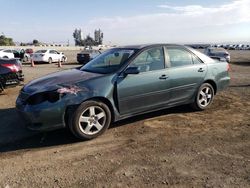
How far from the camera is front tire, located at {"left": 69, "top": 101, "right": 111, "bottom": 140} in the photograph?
214 inches

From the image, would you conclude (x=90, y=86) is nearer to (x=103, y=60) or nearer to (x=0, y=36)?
(x=103, y=60)

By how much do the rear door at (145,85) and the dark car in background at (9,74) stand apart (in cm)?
501

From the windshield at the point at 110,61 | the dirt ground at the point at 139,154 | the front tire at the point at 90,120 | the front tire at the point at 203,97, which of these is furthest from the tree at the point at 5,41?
the front tire at the point at 90,120

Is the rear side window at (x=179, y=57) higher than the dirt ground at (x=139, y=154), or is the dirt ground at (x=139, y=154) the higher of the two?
the rear side window at (x=179, y=57)

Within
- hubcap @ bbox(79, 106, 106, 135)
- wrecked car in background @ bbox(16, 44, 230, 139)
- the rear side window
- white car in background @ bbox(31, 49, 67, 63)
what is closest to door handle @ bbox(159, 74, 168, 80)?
wrecked car in background @ bbox(16, 44, 230, 139)

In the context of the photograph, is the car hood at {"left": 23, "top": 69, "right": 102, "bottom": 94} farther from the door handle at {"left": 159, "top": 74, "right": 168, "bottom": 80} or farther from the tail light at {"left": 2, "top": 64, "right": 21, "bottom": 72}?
the tail light at {"left": 2, "top": 64, "right": 21, "bottom": 72}

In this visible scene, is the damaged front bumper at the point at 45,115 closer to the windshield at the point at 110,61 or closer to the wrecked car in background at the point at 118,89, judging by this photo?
the wrecked car in background at the point at 118,89

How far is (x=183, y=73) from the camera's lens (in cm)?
689

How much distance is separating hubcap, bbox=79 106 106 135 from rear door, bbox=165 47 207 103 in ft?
5.74

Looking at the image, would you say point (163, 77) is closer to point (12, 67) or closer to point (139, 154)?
point (139, 154)

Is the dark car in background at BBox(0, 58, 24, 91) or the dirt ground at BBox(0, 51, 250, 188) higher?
the dark car in background at BBox(0, 58, 24, 91)

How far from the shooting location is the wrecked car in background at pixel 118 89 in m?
5.39

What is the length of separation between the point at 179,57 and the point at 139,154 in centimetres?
283

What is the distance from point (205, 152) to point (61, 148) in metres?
2.29
